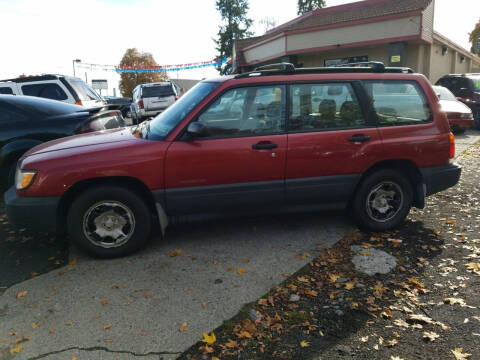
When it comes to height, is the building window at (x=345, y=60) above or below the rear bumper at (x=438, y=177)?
above

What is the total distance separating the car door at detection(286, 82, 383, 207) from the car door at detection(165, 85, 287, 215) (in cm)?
15

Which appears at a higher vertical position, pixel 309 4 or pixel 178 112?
pixel 309 4

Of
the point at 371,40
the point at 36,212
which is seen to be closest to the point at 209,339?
the point at 36,212

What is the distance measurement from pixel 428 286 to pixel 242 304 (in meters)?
1.66

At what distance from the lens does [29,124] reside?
19.3 feet

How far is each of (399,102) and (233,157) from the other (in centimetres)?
209

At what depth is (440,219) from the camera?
505 cm

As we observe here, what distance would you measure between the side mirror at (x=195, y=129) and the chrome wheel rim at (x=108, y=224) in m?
1.01

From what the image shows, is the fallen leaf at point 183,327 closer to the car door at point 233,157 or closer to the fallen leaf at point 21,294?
the car door at point 233,157

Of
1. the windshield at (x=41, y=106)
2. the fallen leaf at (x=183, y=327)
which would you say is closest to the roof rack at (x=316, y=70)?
the fallen leaf at (x=183, y=327)

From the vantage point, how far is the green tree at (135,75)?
5525cm

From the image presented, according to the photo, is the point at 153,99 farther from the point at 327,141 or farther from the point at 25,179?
the point at 327,141

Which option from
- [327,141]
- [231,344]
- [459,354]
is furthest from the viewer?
[327,141]

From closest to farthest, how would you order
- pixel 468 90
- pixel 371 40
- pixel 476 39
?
pixel 468 90
pixel 371 40
pixel 476 39
